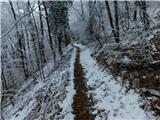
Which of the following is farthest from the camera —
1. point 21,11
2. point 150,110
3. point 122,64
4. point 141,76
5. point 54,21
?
point 54,21

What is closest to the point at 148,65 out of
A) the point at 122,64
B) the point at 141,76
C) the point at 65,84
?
the point at 141,76

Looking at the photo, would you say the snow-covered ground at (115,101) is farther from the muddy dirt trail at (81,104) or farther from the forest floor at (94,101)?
the muddy dirt trail at (81,104)

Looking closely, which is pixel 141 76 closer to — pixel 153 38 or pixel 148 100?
pixel 148 100

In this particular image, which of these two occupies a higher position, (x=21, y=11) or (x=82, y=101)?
(x=21, y=11)

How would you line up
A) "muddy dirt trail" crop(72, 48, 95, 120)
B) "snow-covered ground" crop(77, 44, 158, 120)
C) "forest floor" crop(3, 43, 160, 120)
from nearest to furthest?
1. "snow-covered ground" crop(77, 44, 158, 120)
2. "forest floor" crop(3, 43, 160, 120)
3. "muddy dirt trail" crop(72, 48, 95, 120)

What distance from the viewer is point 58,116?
39.3ft

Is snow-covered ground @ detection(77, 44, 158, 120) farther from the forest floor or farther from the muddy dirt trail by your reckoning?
the muddy dirt trail

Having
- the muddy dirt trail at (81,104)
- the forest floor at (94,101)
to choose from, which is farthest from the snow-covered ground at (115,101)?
the muddy dirt trail at (81,104)

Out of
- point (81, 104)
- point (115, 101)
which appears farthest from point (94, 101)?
point (115, 101)

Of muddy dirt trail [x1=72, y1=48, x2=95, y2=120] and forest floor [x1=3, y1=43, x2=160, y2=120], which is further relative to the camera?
muddy dirt trail [x1=72, y1=48, x2=95, y2=120]

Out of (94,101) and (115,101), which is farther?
(94,101)

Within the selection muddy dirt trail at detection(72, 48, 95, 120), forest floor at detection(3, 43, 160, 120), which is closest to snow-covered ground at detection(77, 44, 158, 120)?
forest floor at detection(3, 43, 160, 120)

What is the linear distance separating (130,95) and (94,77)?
18.8 feet

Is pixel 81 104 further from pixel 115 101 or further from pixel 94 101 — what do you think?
pixel 115 101
